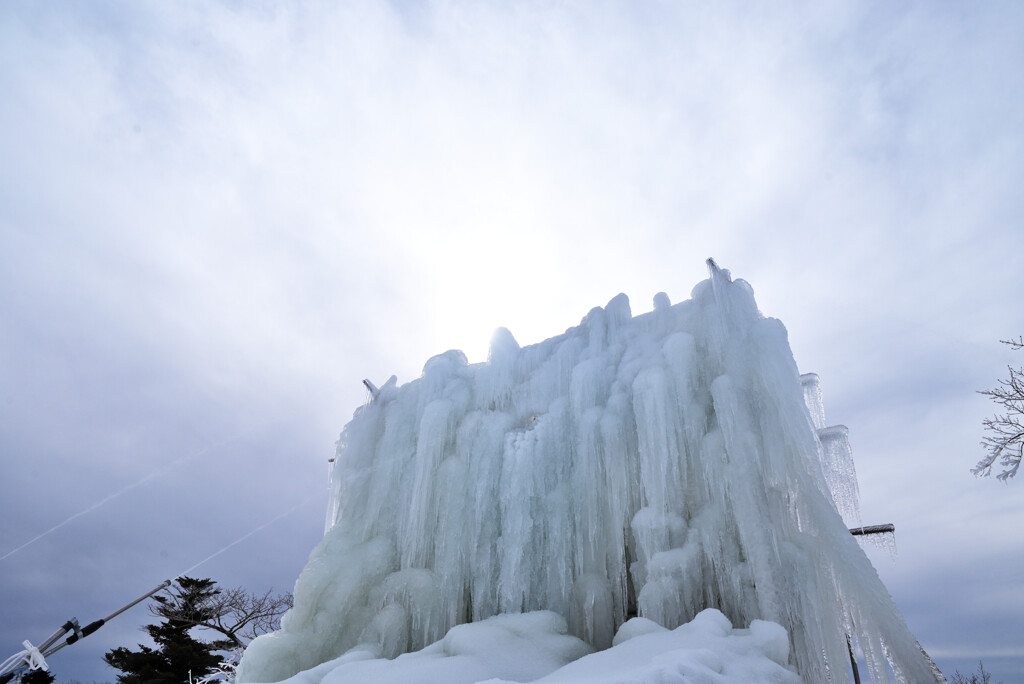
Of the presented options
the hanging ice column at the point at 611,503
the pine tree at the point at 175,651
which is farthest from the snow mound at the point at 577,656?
the pine tree at the point at 175,651

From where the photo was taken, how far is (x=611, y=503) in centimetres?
623

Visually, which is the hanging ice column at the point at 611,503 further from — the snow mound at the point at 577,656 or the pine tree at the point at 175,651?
the pine tree at the point at 175,651

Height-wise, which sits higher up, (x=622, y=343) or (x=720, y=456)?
(x=622, y=343)

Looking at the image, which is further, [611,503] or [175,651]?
[175,651]

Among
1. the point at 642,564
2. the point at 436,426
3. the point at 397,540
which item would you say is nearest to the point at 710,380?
the point at 642,564

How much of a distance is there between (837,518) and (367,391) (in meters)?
6.85

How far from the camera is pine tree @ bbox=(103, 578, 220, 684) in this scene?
1606 cm

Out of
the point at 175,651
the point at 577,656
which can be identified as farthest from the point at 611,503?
the point at 175,651

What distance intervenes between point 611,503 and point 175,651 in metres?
16.4

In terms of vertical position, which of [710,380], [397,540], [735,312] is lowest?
[397,540]

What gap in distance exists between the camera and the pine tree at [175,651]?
632 inches

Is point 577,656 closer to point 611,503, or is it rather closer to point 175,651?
point 611,503

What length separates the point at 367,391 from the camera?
31.1ft

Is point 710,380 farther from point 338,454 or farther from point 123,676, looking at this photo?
point 123,676
